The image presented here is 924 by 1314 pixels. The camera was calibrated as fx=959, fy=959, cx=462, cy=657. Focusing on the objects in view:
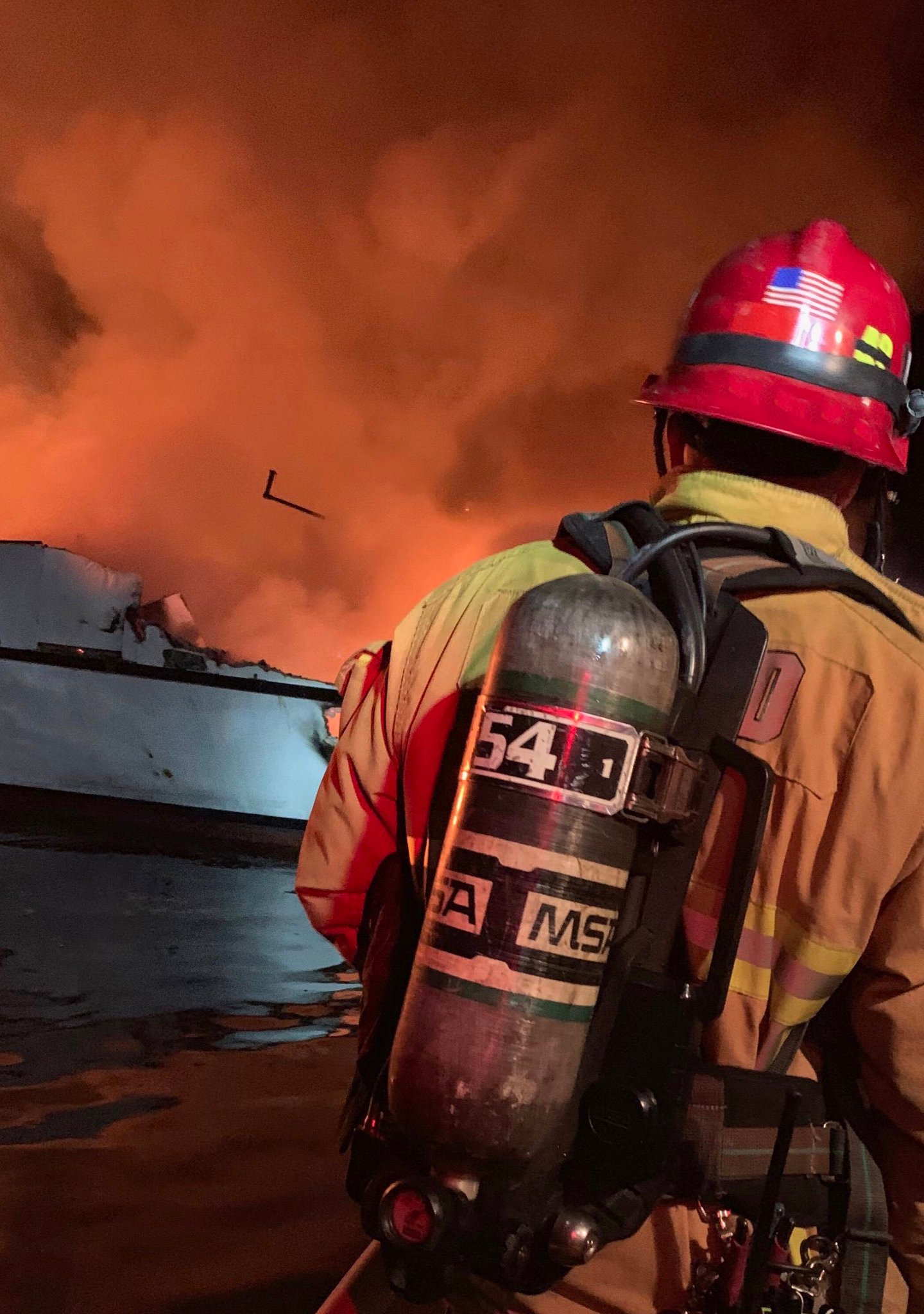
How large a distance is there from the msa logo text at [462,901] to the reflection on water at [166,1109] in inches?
82.8

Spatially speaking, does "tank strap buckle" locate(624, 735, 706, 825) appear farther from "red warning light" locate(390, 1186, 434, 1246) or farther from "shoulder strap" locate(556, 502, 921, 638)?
"red warning light" locate(390, 1186, 434, 1246)

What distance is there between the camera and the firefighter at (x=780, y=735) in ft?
3.25

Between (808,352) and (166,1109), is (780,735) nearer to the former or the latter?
(808,352)

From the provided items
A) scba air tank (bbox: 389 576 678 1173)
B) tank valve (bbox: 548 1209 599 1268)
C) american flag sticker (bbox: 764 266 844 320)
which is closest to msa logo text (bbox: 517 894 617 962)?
scba air tank (bbox: 389 576 678 1173)

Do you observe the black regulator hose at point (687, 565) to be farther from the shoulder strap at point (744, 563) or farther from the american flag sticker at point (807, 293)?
the american flag sticker at point (807, 293)

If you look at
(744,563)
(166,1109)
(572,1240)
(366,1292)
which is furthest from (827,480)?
(166,1109)

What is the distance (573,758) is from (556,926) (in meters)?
0.17

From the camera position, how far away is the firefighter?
992 mm

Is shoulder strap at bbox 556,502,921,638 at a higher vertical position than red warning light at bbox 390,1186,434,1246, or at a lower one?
higher

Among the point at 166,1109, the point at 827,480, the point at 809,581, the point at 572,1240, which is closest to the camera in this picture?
the point at 572,1240

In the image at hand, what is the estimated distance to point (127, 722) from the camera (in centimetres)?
1063

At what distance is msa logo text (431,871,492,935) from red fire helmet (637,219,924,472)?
764mm

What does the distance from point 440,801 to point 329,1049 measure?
358cm

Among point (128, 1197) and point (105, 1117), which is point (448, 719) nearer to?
point (128, 1197)
